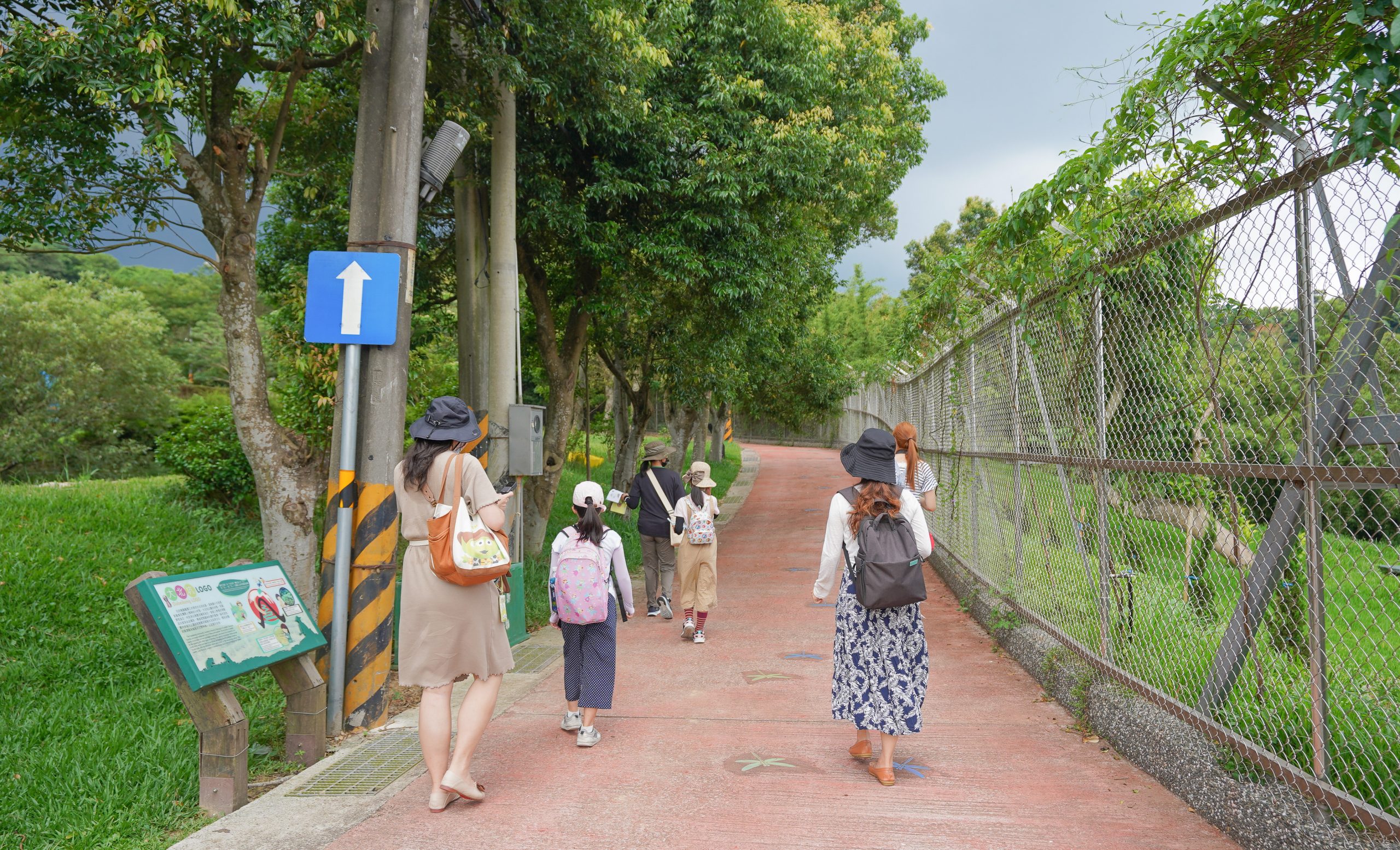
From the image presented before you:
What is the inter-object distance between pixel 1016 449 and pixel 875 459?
9.38ft

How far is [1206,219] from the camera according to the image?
3.73 metres

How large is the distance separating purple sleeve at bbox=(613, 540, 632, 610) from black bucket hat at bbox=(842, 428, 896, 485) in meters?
1.40

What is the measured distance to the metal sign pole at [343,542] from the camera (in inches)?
204

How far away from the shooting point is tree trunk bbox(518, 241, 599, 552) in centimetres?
1137

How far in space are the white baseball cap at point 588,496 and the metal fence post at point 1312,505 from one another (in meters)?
3.28

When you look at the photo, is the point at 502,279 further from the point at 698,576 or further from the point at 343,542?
the point at 343,542

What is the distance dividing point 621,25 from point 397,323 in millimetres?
4430

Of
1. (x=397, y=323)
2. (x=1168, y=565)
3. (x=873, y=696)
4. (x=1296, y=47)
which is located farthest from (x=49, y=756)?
(x=1296, y=47)

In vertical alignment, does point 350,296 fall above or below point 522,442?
above

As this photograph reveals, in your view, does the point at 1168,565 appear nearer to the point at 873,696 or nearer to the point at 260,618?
the point at 873,696

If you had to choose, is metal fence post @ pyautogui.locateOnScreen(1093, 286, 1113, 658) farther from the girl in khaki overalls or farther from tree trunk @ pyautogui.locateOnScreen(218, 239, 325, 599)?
tree trunk @ pyautogui.locateOnScreen(218, 239, 325, 599)

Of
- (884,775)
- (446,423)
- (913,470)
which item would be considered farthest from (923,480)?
(446,423)

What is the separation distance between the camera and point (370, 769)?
4.58m

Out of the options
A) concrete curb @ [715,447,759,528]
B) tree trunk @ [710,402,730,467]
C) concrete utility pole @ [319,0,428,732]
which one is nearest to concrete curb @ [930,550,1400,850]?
concrete utility pole @ [319,0,428,732]
